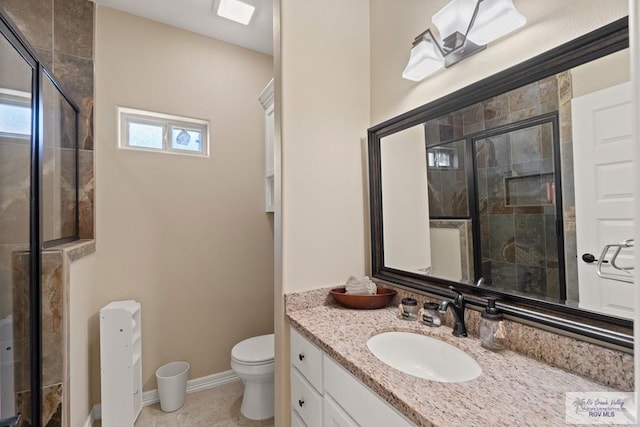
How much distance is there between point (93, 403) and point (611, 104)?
10.2 feet

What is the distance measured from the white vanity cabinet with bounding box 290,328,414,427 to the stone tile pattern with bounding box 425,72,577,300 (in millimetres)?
647

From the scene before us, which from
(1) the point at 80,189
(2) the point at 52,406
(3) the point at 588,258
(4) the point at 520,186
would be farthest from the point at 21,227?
(3) the point at 588,258

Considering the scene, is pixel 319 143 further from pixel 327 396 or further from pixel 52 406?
pixel 52 406

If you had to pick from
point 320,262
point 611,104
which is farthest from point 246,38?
point 611,104

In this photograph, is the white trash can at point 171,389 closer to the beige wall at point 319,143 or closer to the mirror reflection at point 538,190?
the beige wall at point 319,143

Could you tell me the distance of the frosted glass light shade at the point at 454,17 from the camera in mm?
1135

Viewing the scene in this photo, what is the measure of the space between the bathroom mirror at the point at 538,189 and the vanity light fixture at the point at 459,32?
18cm

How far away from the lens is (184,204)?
2.30 meters

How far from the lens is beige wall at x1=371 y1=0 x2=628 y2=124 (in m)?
0.86

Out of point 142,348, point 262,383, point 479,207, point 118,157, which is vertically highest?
point 118,157

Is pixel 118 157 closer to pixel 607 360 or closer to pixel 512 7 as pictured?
pixel 512 7

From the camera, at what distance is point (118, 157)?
2086 mm

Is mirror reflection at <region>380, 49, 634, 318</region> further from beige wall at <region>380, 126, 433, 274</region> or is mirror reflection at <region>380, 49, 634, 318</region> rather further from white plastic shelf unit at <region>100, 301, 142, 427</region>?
white plastic shelf unit at <region>100, 301, 142, 427</region>

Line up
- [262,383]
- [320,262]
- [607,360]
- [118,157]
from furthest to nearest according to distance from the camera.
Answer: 1. [118,157]
2. [262,383]
3. [320,262]
4. [607,360]
